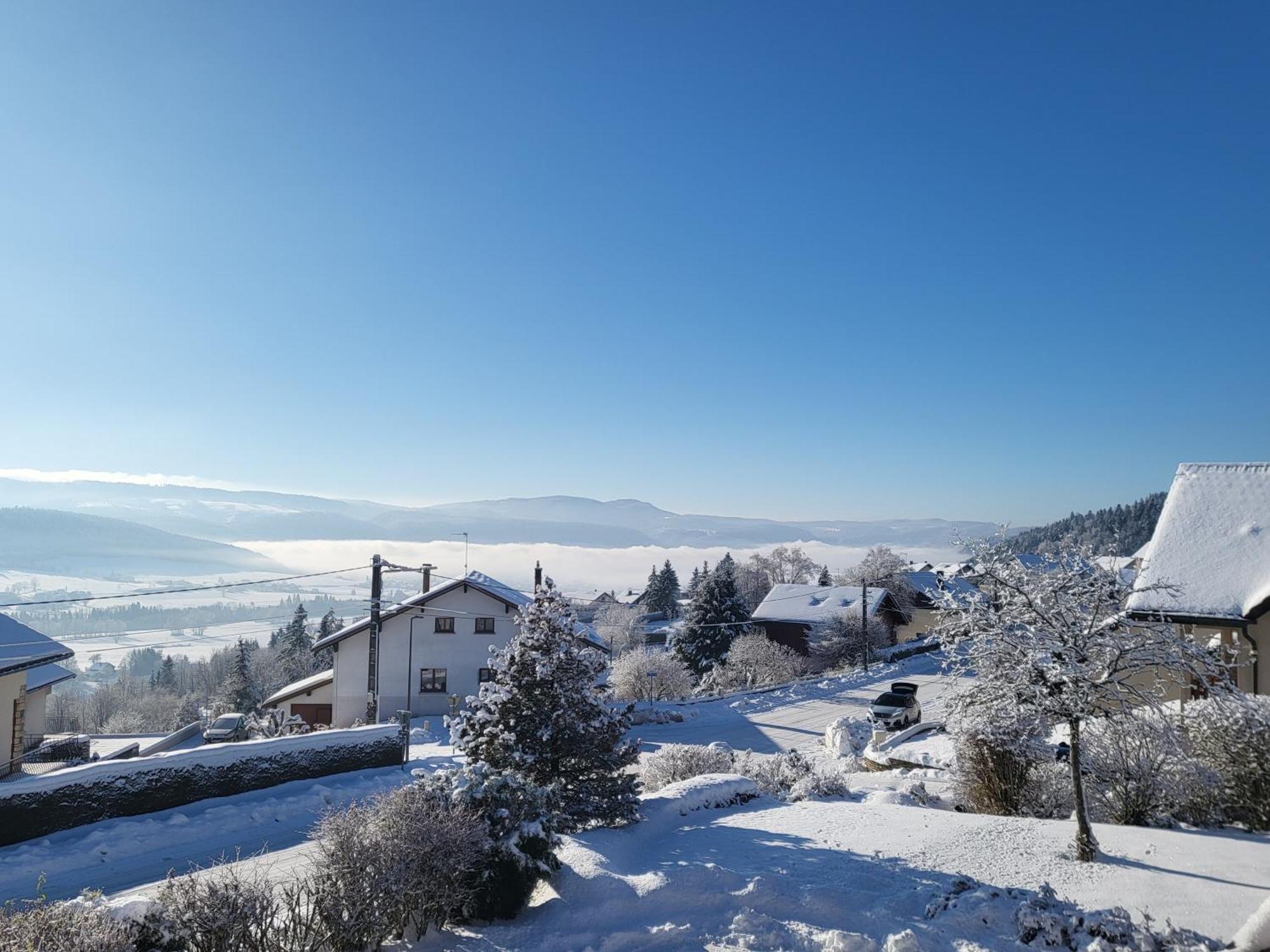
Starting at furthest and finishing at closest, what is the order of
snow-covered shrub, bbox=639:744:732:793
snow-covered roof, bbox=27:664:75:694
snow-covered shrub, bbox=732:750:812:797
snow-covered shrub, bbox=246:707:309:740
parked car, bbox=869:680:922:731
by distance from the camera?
1. parked car, bbox=869:680:922:731
2. snow-covered shrub, bbox=246:707:309:740
3. snow-covered roof, bbox=27:664:75:694
4. snow-covered shrub, bbox=639:744:732:793
5. snow-covered shrub, bbox=732:750:812:797

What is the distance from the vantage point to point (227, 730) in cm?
3325

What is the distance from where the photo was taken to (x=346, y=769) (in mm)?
18578

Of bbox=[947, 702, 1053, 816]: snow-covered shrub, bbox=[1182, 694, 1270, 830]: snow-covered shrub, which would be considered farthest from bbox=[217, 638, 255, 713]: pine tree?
bbox=[1182, 694, 1270, 830]: snow-covered shrub

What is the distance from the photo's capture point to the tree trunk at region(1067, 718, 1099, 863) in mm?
8242

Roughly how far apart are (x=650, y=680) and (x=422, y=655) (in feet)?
39.9

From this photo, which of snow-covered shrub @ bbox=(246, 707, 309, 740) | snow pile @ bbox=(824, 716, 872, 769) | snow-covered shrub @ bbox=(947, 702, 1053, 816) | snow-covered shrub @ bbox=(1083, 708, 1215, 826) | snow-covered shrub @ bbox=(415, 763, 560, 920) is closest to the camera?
snow-covered shrub @ bbox=(415, 763, 560, 920)

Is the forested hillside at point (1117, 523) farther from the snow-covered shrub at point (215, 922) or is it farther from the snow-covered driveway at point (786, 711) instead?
the snow-covered shrub at point (215, 922)

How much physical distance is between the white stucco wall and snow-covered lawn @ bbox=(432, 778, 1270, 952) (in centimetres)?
2556

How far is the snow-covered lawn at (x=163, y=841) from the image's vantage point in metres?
11.7

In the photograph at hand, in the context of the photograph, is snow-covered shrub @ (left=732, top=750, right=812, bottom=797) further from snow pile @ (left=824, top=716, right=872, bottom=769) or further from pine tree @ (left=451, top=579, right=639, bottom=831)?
snow pile @ (left=824, top=716, right=872, bottom=769)

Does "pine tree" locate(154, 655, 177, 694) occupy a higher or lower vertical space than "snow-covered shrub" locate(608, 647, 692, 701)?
lower

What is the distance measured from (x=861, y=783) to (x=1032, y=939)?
901 centimetres

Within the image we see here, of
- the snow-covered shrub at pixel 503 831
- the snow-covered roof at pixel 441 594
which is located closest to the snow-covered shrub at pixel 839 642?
the snow-covered roof at pixel 441 594

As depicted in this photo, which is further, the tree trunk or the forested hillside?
the forested hillside
